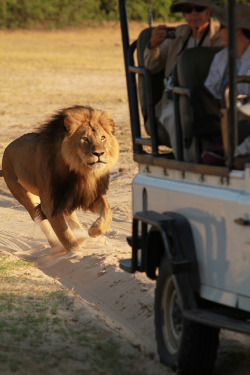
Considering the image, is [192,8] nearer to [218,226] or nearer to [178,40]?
[178,40]

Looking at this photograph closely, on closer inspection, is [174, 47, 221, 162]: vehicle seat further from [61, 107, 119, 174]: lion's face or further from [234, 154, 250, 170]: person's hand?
[61, 107, 119, 174]: lion's face

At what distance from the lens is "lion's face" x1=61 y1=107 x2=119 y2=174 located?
24.6 ft

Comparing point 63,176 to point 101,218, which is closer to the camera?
point 101,218

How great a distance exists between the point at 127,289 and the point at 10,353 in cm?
176

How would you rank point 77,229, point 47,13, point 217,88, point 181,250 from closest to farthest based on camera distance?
1. point 181,250
2. point 217,88
3. point 77,229
4. point 47,13

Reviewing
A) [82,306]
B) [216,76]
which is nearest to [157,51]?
[216,76]

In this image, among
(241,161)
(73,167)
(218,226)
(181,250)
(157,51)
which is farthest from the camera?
(73,167)

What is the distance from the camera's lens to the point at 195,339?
403cm

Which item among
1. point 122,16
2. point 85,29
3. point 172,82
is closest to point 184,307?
point 172,82

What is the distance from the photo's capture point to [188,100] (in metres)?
4.25

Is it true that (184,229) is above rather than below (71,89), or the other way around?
above

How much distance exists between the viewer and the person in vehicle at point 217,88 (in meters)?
4.14

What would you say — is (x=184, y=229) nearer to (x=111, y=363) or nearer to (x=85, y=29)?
(x=111, y=363)

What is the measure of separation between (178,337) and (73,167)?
359 cm
